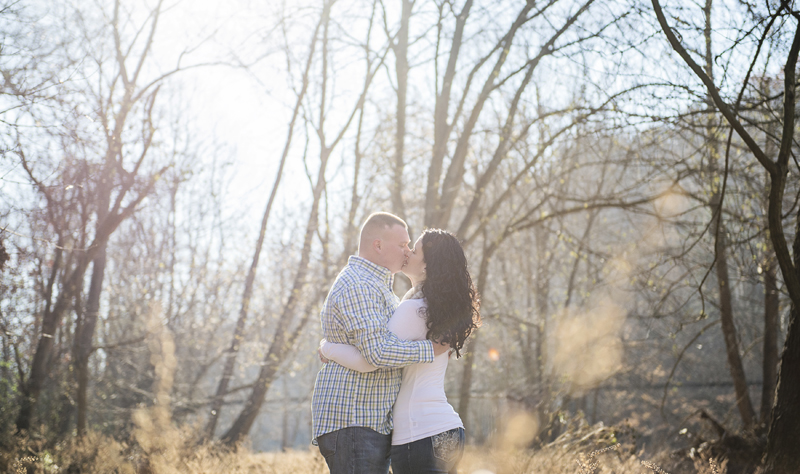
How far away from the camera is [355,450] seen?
2.83m

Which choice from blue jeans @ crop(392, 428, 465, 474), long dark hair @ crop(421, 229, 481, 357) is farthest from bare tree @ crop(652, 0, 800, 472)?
blue jeans @ crop(392, 428, 465, 474)

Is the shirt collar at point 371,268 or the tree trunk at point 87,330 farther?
the tree trunk at point 87,330

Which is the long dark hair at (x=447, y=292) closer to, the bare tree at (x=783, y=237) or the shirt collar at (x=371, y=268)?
the shirt collar at (x=371, y=268)

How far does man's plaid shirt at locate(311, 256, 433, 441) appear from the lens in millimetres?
2803

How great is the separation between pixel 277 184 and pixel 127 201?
17.4 feet

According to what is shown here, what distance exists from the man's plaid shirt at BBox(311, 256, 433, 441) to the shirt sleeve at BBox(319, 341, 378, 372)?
5cm

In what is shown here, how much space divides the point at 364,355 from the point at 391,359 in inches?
5.4

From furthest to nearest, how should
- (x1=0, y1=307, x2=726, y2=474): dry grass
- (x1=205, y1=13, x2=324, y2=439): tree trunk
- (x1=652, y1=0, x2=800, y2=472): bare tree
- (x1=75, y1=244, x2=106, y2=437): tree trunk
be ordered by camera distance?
(x1=205, y1=13, x2=324, y2=439): tree trunk < (x1=75, y1=244, x2=106, y2=437): tree trunk < (x1=0, y1=307, x2=726, y2=474): dry grass < (x1=652, y1=0, x2=800, y2=472): bare tree

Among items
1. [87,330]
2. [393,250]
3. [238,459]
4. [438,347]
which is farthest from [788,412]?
[87,330]

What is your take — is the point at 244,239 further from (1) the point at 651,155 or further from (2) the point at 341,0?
(1) the point at 651,155

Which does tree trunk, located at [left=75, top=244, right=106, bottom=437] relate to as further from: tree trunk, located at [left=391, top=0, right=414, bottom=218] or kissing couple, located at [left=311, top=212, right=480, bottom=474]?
kissing couple, located at [left=311, top=212, right=480, bottom=474]

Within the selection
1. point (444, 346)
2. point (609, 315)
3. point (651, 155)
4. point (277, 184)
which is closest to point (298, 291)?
point (277, 184)

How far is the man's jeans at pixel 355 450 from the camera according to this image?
2820 millimetres

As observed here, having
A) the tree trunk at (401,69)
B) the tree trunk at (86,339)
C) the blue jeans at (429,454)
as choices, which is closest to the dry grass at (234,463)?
the tree trunk at (86,339)
